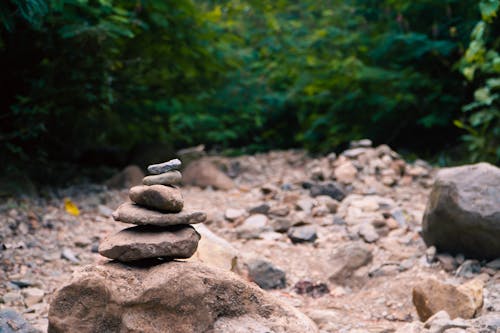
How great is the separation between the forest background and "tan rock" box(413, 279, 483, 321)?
124 inches

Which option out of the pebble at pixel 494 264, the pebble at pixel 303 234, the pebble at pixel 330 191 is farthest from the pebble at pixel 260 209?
the pebble at pixel 494 264

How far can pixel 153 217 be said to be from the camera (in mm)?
2986

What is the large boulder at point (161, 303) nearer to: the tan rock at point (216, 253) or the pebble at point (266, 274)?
the tan rock at point (216, 253)

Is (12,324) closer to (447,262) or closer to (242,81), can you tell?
(447,262)

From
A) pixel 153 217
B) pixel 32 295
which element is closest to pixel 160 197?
pixel 153 217

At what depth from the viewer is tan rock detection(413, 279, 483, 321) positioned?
11.3 ft

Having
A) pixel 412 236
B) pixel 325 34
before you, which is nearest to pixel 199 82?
pixel 325 34

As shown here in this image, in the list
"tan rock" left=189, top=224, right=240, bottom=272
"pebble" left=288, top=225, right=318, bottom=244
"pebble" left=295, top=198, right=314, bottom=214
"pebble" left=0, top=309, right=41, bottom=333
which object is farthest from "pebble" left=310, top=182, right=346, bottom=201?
"pebble" left=0, top=309, right=41, bottom=333

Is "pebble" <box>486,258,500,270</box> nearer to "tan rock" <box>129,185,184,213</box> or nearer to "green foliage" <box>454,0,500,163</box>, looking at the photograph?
"tan rock" <box>129,185,184,213</box>

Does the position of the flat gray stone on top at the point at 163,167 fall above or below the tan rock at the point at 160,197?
above

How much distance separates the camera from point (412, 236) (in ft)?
16.9

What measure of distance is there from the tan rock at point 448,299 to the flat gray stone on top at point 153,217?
5.06 feet

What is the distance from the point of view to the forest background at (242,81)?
6324mm

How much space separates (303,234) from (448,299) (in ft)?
6.35
